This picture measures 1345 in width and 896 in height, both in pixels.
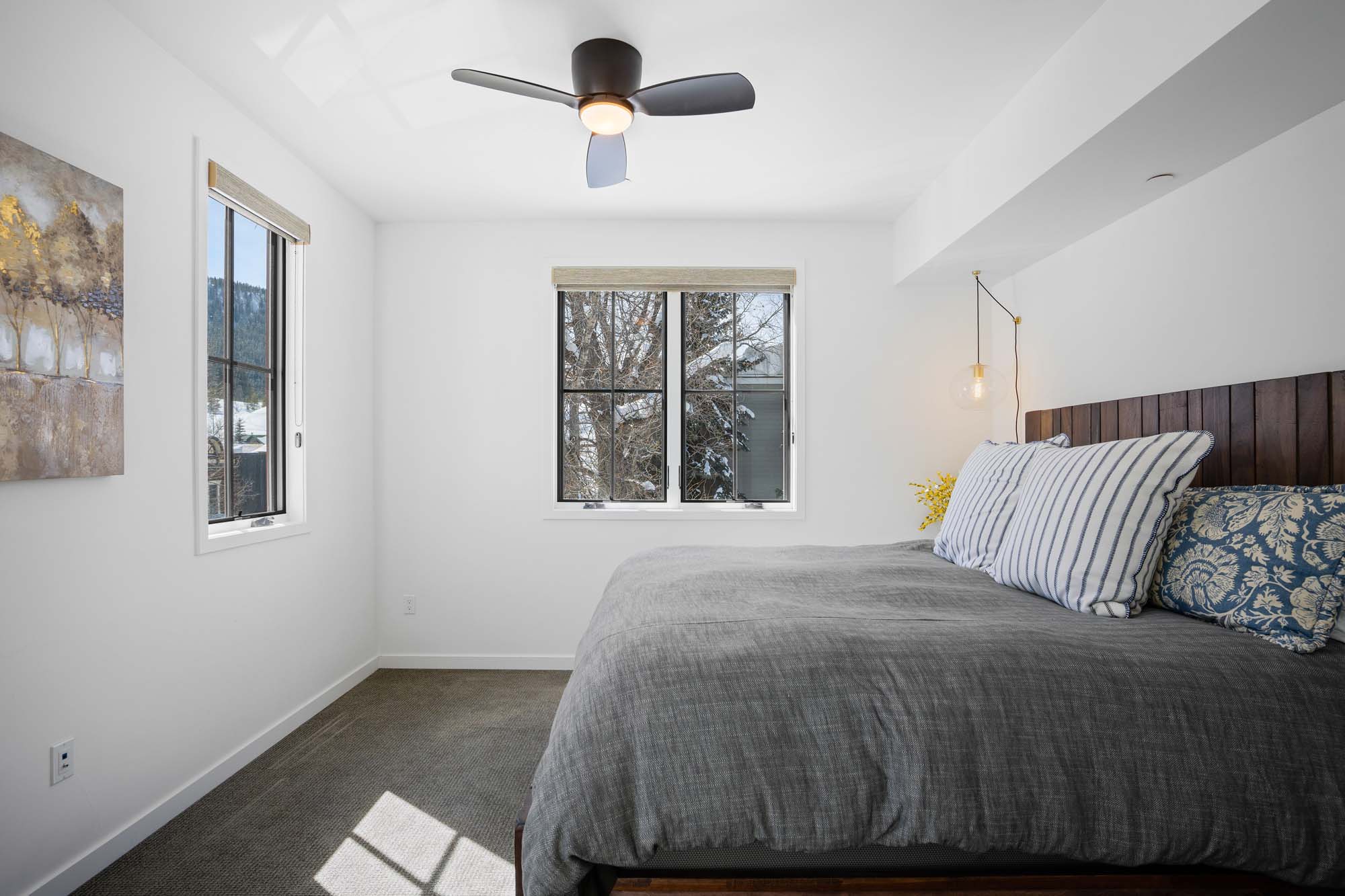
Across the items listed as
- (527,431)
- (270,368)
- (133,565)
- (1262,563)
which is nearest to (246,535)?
(133,565)

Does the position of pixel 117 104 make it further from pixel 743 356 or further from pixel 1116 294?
pixel 1116 294

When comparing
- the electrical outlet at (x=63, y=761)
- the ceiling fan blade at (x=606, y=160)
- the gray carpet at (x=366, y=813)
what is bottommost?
the gray carpet at (x=366, y=813)

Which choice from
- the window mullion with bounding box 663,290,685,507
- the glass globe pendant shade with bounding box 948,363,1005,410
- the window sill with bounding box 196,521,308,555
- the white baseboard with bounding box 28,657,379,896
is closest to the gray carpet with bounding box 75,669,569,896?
the white baseboard with bounding box 28,657,379,896

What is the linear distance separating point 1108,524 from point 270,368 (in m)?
3.19

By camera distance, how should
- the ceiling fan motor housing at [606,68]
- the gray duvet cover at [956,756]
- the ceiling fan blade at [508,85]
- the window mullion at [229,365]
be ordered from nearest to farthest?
1. the gray duvet cover at [956,756]
2. the ceiling fan blade at [508,85]
3. the ceiling fan motor housing at [606,68]
4. the window mullion at [229,365]

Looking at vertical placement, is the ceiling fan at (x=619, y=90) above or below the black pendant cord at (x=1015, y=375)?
above

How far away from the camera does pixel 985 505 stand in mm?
2389

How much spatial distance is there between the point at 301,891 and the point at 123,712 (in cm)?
80

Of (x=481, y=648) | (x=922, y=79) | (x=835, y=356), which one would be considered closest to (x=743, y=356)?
(x=835, y=356)

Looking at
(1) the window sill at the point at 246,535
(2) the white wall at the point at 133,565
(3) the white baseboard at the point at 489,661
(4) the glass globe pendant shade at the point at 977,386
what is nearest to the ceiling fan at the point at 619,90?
(2) the white wall at the point at 133,565

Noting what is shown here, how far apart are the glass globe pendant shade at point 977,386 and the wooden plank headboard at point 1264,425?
978 mm

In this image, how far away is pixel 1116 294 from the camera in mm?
2684

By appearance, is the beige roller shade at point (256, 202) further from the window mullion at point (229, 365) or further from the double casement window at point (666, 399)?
the double casement window at point (666, 399)

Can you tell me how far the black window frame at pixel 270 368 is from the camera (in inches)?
106
